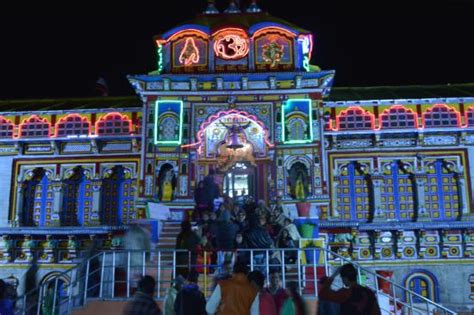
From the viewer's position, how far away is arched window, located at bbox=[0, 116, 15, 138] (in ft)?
81.9

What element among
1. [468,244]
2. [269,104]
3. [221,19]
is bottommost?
[468,244]

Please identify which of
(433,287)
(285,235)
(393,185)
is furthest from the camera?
(393,185)

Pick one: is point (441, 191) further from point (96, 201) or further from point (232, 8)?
point (96, 201)

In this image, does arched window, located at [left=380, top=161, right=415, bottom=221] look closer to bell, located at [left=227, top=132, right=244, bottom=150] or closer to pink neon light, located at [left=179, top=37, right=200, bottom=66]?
bell, located at [left=227, top=132, right=244, bottom=150]

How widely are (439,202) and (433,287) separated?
3.51 metres

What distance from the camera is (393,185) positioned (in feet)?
79.3

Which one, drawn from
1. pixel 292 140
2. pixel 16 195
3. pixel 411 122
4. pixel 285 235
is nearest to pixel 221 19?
pixel 292 140

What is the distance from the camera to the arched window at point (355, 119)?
24.1 metres

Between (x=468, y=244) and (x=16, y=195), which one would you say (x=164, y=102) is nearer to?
(x=16, y=195)

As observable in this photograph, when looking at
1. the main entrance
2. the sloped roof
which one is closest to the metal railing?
the main entrance

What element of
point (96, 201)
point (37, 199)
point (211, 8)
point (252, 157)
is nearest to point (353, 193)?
point (252, 157)

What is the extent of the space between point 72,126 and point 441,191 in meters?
15.9

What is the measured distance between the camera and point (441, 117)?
23.9 metres

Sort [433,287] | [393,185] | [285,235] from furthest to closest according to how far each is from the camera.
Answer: [393,185] → [433,287] → [285,235]
